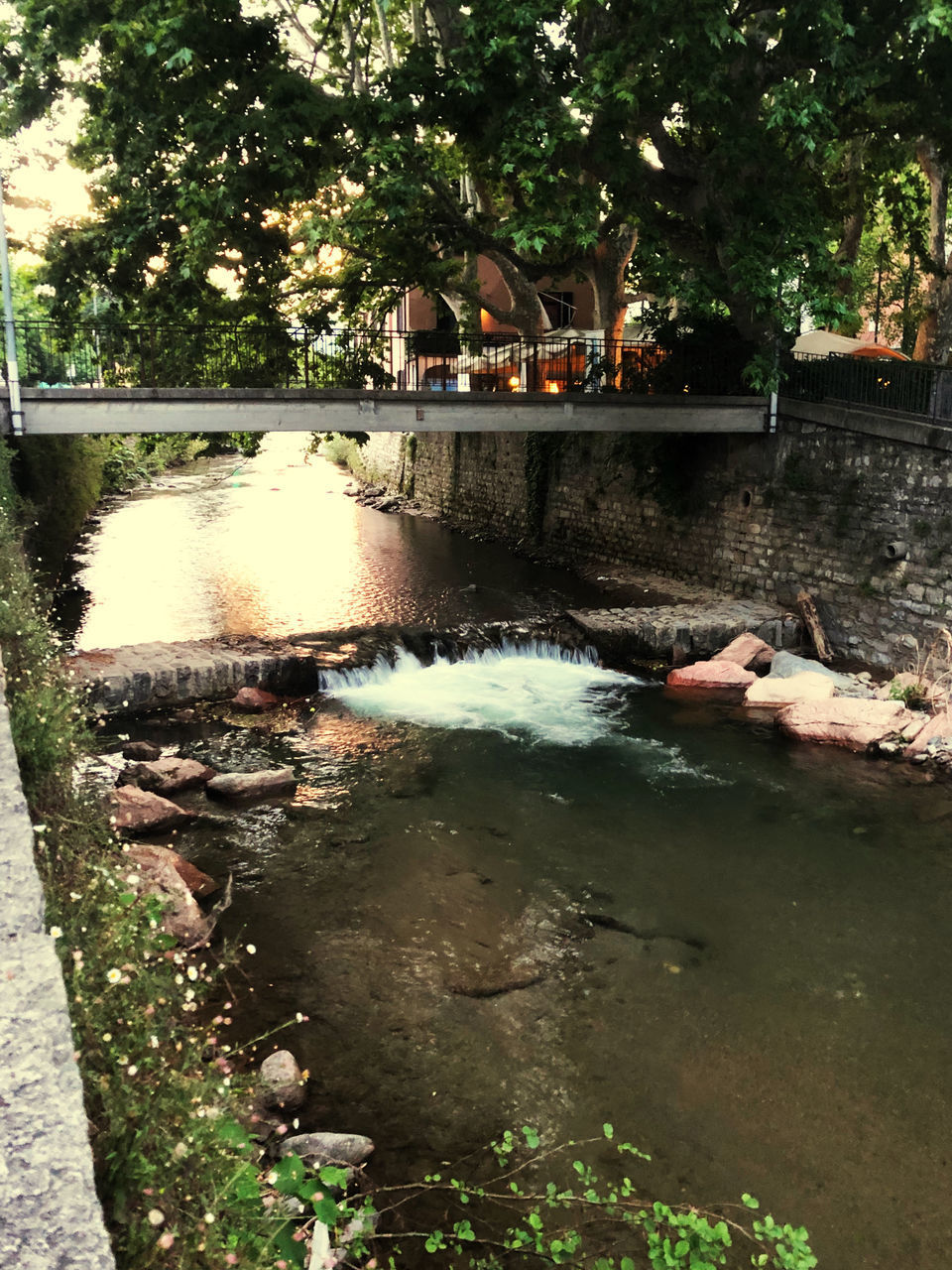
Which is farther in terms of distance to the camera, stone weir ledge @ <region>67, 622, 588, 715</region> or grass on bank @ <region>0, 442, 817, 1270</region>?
stone weir ledge @ <region>67, 622, 588, 715</region>

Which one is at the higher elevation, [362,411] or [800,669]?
[362,411]

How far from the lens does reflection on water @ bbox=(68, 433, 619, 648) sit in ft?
56.9

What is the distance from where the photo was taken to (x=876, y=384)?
15.7 m

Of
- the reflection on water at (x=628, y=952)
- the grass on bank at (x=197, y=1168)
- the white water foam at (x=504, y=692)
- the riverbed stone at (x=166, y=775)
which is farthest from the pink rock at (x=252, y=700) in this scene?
the grass on bank at (x=197, y=1168)

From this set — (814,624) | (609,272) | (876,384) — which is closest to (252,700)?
(814,624)

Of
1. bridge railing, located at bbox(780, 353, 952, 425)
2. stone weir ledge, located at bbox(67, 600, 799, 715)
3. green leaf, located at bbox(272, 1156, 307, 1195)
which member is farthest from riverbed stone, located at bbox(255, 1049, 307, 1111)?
bridge railing, located at bbox(780, 353, 952, 425)

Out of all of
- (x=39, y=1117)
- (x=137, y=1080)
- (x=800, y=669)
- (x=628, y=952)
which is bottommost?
(x=628, y=952)

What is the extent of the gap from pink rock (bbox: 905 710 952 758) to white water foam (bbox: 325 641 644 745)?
3505mm

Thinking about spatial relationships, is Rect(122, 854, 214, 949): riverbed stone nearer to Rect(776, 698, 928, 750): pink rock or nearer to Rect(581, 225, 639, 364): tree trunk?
Rect(776, 698, 928, 750): pink rock

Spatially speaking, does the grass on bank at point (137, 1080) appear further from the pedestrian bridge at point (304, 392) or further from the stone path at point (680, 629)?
the stone path at point (680, 629)

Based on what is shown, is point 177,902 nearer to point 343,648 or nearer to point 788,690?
point 343,648

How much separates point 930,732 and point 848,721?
3.05 ft

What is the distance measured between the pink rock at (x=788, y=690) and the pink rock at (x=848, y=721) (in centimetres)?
54

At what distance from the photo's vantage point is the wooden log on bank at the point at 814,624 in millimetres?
15477
